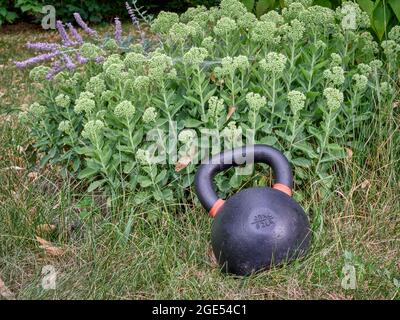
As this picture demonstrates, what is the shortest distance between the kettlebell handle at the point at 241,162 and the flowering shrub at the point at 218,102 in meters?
0.18

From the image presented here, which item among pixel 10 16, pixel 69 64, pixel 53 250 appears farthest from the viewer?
pixel 10 16

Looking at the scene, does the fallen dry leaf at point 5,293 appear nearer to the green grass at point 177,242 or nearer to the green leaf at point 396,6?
the green grass at point 177,242

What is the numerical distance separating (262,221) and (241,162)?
1.31ft

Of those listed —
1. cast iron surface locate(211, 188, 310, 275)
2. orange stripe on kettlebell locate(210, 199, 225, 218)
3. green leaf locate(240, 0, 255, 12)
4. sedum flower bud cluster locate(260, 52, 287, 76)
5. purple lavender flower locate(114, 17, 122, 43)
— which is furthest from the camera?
green leaf locate(240, 0, 255, 12)

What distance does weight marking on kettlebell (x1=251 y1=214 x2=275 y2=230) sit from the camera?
282 cm

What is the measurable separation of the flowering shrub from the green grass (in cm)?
13

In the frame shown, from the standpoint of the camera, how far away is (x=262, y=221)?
2824mm

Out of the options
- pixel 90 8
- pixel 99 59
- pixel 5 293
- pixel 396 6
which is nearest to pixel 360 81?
pixel 396 6

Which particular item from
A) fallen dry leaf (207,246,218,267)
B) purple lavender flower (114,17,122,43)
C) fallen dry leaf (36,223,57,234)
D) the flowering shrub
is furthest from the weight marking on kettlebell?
purple lavender flower (114,17,122,43)

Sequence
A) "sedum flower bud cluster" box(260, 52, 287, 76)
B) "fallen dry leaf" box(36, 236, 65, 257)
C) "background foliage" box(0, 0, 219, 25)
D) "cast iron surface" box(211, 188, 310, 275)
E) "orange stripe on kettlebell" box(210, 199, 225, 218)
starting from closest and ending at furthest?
"cast iron surface" box(211, 188, 310, 275) → "orange stripe on kettlebell" box(210, 199, 225, 218) → "fallen dry leaf" box(36, 236, 65, 257) → "sedum flower bud cluster" box(260, 52, 287, 76) → "background foliage" box(0, 0, 219, 25)

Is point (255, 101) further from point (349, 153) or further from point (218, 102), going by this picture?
point (349, 153)

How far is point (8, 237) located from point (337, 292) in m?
1.62

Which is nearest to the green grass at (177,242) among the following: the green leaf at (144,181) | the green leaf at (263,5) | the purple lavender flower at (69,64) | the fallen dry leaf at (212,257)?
the fallen dry leaf at (212,257)

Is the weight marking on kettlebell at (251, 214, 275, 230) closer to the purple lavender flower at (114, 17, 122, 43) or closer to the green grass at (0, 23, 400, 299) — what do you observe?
the green grass at (0, 23, 400, 299)
